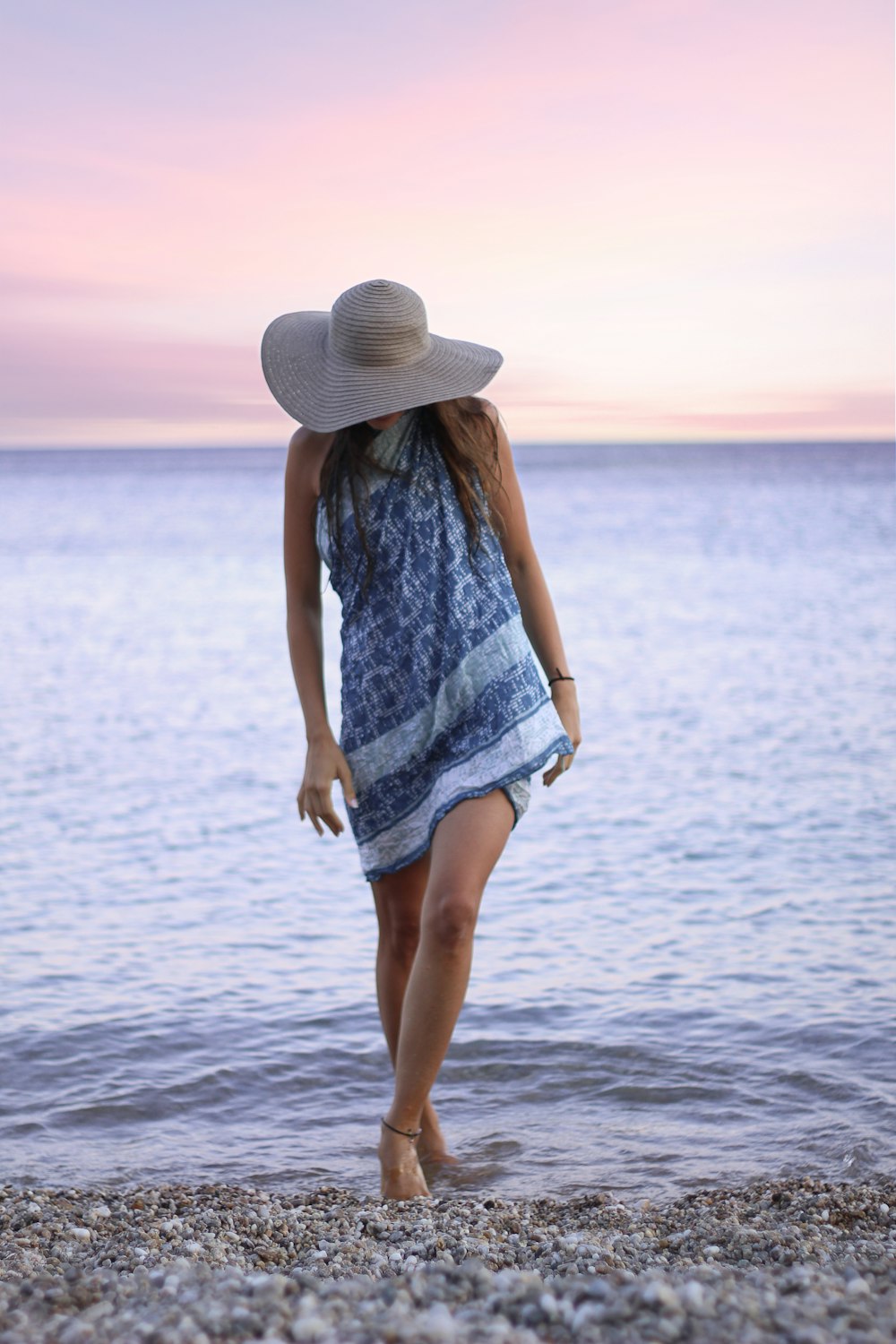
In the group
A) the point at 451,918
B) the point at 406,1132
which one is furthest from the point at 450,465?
the point at 406,1132

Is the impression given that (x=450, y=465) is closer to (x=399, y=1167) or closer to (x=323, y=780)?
(x=323, y=780)

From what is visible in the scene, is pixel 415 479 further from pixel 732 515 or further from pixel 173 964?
pixel 732 515

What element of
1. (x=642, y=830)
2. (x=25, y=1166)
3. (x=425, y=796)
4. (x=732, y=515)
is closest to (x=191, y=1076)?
(x=25, y=1166)

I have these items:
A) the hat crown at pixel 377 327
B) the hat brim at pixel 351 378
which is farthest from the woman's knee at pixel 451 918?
the hat crown at pixel 377 327

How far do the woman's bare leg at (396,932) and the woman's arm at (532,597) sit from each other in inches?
18.5

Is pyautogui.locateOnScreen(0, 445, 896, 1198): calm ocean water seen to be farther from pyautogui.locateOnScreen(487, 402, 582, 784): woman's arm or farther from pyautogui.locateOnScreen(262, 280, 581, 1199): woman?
pyautogui.locateOnScreen(487, 402, 582, 784): woman's arm

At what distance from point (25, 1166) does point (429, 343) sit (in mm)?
2758

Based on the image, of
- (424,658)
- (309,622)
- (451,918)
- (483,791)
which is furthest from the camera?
(309,622)

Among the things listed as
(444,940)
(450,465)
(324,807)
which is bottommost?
(444,940)

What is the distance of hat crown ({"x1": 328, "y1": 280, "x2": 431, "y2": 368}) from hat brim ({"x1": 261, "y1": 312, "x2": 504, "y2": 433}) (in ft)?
0.08

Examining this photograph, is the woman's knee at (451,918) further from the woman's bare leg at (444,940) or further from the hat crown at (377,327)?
the hat crown at (377,327)

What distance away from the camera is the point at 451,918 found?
126 inches

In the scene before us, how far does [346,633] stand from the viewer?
355 centimetres

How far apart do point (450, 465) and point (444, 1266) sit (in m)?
1.94
